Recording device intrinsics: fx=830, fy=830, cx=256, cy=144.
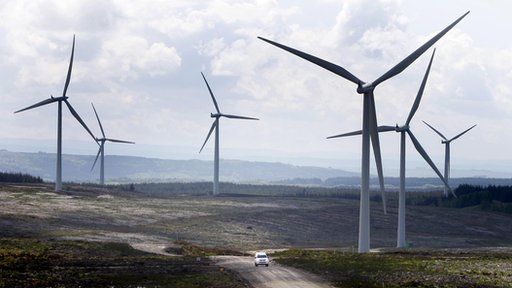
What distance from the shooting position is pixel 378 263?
252 ft

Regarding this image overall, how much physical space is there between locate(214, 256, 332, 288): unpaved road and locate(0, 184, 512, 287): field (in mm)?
1803

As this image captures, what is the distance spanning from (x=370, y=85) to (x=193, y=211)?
8063cm

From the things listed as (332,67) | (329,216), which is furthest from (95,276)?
(329,216)

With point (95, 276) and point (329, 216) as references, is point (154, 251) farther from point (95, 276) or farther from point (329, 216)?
point (329, 216)

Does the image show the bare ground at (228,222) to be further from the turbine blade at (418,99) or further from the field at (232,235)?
the turbine blade at (418,99)

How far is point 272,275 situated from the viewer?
69062mm

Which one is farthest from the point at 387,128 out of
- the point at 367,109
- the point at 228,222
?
the point at 228,222

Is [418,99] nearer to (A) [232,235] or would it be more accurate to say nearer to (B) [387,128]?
(B) [387,128]

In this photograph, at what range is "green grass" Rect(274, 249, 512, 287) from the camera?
62812 millimetres

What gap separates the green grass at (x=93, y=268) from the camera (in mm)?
60125

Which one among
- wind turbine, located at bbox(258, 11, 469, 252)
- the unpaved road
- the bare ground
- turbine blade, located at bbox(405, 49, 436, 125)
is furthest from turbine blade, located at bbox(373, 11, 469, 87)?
the bare ground

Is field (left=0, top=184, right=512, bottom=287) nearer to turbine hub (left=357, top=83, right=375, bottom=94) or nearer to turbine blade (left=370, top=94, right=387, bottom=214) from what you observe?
turbine blade (left=370, top=94, right=387, bottom=214)

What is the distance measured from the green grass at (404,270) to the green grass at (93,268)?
30.4ft

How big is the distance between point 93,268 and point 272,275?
15.0 metres
